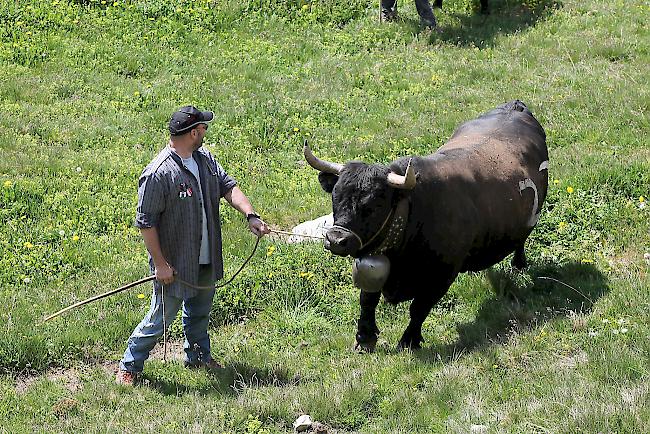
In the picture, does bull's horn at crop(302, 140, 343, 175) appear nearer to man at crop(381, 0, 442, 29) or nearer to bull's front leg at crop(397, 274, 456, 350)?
bull's front leg at crop(397, 274, 456, 350)

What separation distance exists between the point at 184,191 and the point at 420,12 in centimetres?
1020

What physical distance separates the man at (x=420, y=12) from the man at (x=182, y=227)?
9.45 metres

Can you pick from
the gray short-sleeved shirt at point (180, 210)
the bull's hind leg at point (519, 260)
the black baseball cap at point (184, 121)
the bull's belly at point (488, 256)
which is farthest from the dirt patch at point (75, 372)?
the bull's hind leg at point (519, 260)

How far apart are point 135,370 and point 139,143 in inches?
224

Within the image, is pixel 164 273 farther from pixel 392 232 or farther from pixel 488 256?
pixel 488 256

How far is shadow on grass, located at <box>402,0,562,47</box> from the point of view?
1634 cm

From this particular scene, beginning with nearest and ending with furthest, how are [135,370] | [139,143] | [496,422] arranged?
[496,422] < [135,370] < [139,143]

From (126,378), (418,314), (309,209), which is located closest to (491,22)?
(309,209)

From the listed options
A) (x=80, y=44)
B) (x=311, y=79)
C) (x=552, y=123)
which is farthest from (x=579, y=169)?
(x=80, y=44)

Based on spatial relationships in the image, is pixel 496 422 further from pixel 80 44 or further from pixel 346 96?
pixel 80 44

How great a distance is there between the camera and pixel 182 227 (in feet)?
24.7

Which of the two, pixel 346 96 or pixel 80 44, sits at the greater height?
pixel 80 44

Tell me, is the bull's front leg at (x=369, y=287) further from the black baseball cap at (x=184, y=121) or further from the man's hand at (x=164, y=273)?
the black baseball cap at (x=184, y=121)

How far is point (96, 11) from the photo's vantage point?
16.9 metres
